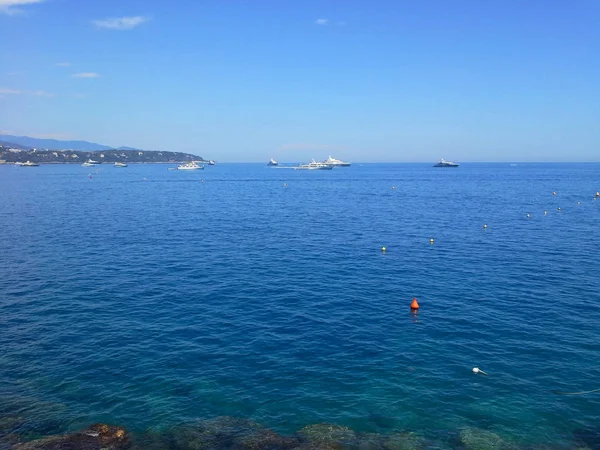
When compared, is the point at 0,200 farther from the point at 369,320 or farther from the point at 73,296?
the point at 369,320

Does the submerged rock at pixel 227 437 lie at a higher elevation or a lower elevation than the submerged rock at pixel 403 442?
lower

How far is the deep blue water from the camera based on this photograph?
28.2m

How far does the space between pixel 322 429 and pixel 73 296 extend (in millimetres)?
33513

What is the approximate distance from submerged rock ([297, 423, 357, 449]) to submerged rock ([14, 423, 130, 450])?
33.0 feet

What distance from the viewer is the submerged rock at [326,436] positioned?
2472 cm

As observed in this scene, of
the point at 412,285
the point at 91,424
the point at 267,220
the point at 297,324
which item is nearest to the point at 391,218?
the point at 267,220

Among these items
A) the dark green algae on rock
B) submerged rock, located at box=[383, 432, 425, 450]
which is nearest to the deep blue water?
submerged rock, located at box=[383, 432, 425, 450]

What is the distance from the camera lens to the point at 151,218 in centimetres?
9981

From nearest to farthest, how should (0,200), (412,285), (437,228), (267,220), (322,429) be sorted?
(322,429) → (412,285) → (437,228) → (267,220) → (0,200)

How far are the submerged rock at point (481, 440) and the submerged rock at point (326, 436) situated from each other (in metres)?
6.37

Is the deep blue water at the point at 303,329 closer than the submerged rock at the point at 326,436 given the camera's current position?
No

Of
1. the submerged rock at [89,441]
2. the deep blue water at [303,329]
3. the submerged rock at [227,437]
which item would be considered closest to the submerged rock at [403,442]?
the deep blue water at [303,329]

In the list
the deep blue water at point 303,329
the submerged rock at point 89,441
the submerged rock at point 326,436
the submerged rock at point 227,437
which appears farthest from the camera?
the deep blue water at point 303,329

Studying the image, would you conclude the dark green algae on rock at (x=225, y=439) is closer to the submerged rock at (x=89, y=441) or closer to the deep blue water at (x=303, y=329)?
the submerged rock at (x=89, y=441)
